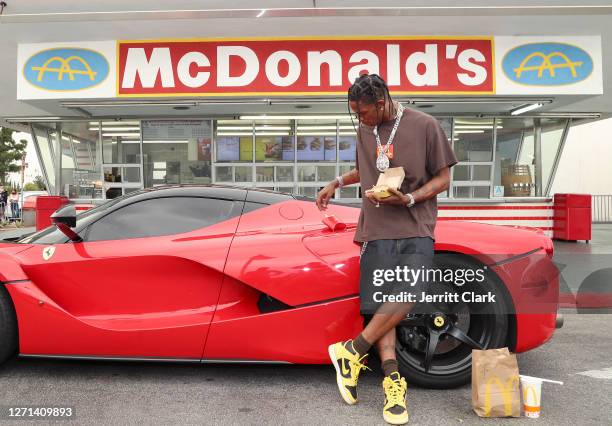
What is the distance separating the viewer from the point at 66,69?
356 inches

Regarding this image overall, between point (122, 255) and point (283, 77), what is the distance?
254 inches

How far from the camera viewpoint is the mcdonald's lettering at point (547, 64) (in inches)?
352

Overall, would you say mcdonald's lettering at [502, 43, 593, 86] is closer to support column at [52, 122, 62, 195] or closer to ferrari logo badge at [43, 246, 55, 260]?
ferrari logo badge at [43, 246, 55, 260]

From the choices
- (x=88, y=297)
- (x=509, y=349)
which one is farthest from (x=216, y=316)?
(x=509, y=349)

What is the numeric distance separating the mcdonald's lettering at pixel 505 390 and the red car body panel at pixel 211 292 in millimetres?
412

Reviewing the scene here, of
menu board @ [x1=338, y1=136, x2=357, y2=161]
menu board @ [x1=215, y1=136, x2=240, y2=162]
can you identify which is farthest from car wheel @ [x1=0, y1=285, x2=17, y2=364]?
menu board @ [x1=338, y1=136, x2=357, y2=161]

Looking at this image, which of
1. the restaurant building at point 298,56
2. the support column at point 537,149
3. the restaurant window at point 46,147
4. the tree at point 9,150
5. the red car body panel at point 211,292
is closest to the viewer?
the red car body panel at point 211,292

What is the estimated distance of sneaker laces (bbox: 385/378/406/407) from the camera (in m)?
2.64

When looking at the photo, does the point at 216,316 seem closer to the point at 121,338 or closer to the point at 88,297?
the point at 121,338

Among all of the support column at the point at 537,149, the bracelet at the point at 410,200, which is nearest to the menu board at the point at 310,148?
the support column at the point at 537,149

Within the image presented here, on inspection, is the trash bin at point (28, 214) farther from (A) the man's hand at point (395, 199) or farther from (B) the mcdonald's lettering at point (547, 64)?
(A) the man's hand at point (395, 199)

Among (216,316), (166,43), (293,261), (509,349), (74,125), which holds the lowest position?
(509,349)

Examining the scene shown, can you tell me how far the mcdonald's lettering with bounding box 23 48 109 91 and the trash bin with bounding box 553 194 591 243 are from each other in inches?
366

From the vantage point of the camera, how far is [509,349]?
10.0ft
